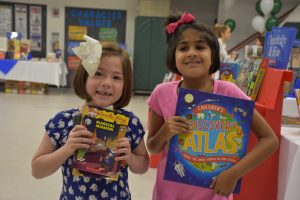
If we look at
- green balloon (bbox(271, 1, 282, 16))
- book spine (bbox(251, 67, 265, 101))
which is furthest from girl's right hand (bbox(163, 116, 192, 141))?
Answer: green balloon (bbox(271, 1, 282, 16))

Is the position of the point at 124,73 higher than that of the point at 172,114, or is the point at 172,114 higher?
the point at 124,73

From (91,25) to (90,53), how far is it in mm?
8404

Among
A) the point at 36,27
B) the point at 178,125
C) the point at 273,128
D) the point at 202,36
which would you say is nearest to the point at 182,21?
the point at 202,36

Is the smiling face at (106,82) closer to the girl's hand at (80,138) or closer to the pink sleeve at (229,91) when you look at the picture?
the girl's hand at (80,138)

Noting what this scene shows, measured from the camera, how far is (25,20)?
8.94m

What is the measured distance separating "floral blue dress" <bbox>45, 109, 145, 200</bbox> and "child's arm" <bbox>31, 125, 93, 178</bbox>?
4cm

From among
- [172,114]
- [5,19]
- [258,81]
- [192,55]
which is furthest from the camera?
[5,19]

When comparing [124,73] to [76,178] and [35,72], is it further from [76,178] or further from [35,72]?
[35,72]

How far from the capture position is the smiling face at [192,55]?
1.14 m

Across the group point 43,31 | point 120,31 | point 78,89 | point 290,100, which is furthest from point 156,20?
point 78,89

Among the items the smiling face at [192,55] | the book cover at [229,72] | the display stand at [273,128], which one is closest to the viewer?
the smiling face at [192,55]

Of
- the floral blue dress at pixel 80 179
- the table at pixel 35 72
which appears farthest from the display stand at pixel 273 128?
the table at pixel 35 72

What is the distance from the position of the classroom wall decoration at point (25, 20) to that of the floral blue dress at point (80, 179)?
28.1 feet

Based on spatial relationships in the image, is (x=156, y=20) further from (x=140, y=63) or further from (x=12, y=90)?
(x=12, y=90)
